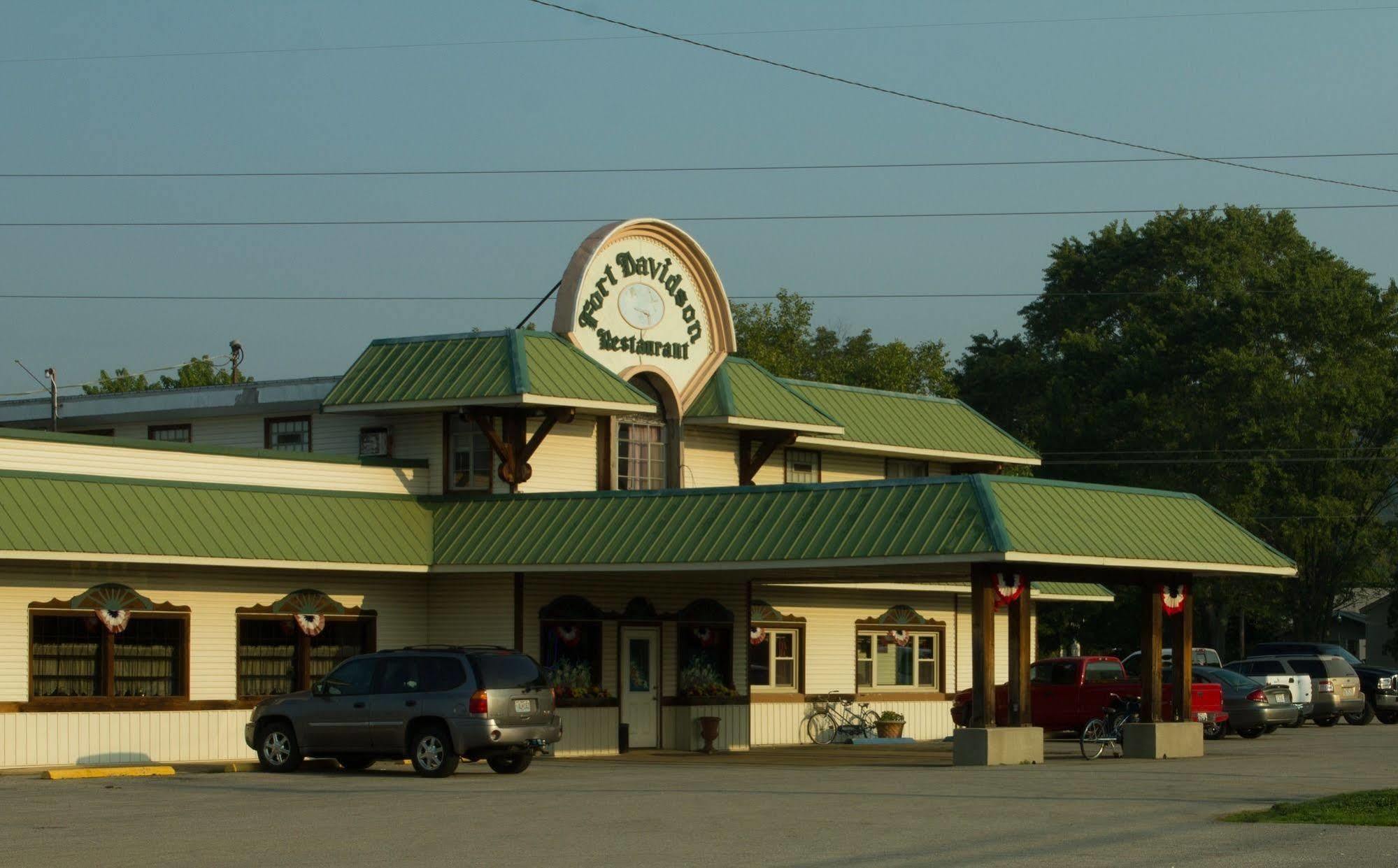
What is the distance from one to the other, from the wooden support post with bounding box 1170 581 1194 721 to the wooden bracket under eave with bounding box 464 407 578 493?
35.2 feet

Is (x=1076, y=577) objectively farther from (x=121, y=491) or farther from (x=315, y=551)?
(x=121, y=491)

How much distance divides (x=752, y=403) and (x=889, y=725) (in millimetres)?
7895

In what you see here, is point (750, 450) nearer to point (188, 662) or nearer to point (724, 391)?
point (724, 391)

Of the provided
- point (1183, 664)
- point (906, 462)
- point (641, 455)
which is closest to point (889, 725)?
point (906, 462)

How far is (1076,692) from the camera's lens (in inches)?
1495

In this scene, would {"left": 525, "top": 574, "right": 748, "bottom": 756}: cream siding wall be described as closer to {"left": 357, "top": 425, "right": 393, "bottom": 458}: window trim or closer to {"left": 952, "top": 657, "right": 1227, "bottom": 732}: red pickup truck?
{"left": 357, "top": 425, "right": 393, "bottom": 458}: window trim

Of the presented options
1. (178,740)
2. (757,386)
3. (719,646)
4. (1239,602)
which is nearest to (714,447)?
(757,386)

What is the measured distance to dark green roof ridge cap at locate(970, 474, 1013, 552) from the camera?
90.8 ft

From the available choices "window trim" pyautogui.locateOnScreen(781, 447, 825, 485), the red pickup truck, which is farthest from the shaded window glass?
"window trim" pyautogui.locateOnScreen(781, 447, 825, 485)

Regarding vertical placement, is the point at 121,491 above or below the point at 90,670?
above

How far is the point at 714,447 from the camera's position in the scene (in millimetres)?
37844

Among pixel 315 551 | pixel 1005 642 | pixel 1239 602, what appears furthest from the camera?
pixel 1239 602

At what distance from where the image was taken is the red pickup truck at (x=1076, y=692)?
3762 cm

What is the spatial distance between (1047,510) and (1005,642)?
15710 millimetres
